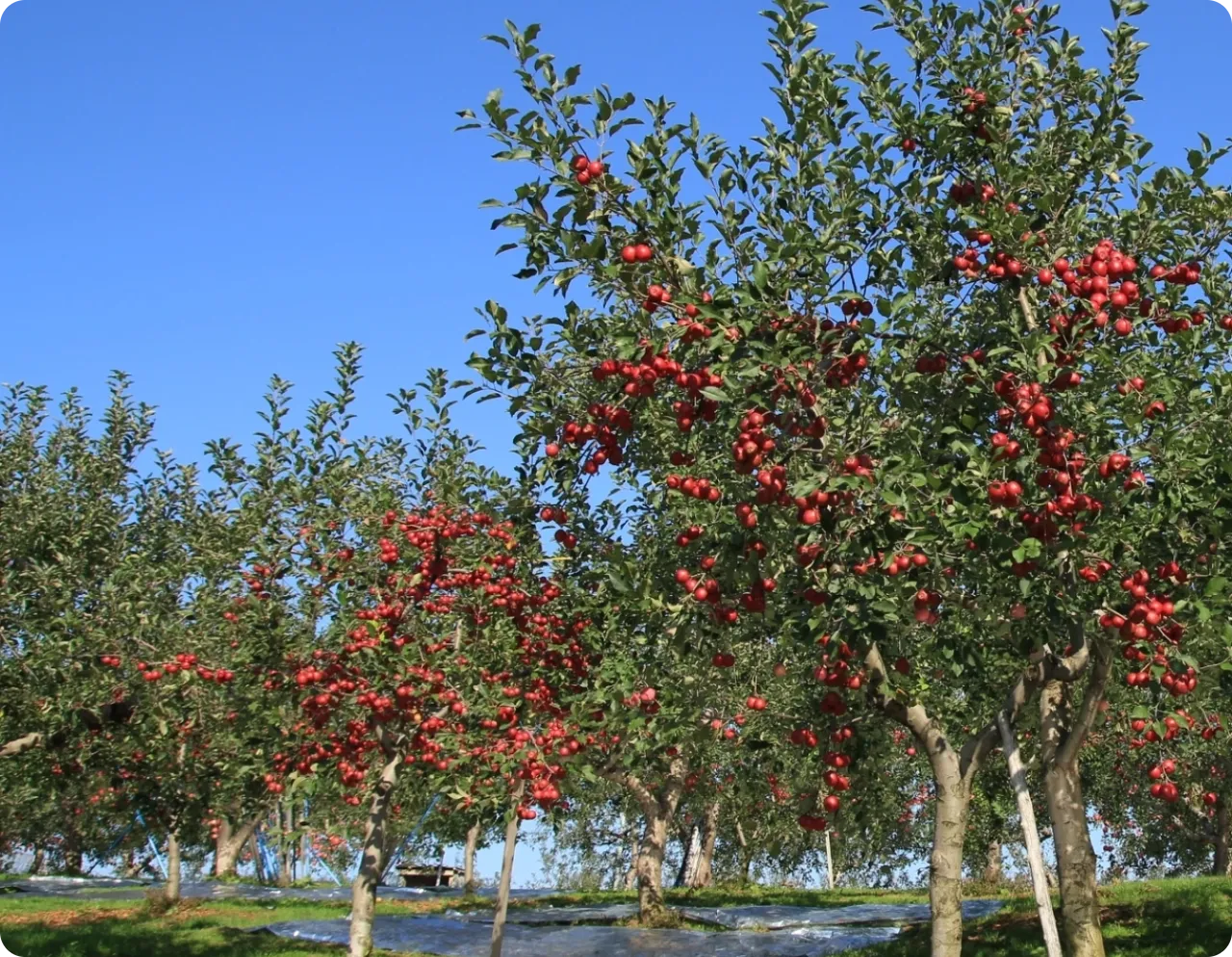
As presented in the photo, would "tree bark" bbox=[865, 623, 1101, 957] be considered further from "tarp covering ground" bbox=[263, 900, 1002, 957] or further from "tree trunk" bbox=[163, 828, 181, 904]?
"tree trunk" bbox=[163, 828, 181, 904]

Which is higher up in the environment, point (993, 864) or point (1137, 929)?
point (1137, 929)

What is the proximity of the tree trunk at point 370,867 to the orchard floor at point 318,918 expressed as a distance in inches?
89.0

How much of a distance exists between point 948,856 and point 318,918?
1911cm

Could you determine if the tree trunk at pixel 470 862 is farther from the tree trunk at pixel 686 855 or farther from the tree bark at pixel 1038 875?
the tree bark at pixel 1038 875

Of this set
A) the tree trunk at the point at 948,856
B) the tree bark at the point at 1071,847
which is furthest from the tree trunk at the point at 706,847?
the tree trunk at the point at 948,856

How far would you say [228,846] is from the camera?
44406mm

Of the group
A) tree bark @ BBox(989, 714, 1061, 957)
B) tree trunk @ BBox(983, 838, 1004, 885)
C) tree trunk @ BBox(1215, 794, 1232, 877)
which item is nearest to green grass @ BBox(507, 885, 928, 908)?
tree trunk @ BBox(983, 838, 1004, 885)

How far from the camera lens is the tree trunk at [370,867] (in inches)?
651

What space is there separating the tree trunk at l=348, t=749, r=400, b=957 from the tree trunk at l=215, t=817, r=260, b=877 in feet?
91.2

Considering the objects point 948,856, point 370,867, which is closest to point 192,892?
point 370,867

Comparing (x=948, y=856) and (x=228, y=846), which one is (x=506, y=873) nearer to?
(x=948, y=856)

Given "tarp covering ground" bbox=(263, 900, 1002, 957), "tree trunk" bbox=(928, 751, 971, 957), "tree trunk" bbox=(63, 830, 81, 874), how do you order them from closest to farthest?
"tree trunk" bbox=(928, 751, 971, 957) < "tarp covering ground" bbox=(263, 900, 1002, 957) < "tree trunk" bbox=(63, 830, 81, 874)

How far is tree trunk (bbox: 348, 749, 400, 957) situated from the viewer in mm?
16531

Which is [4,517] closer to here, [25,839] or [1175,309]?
[1175,309]
